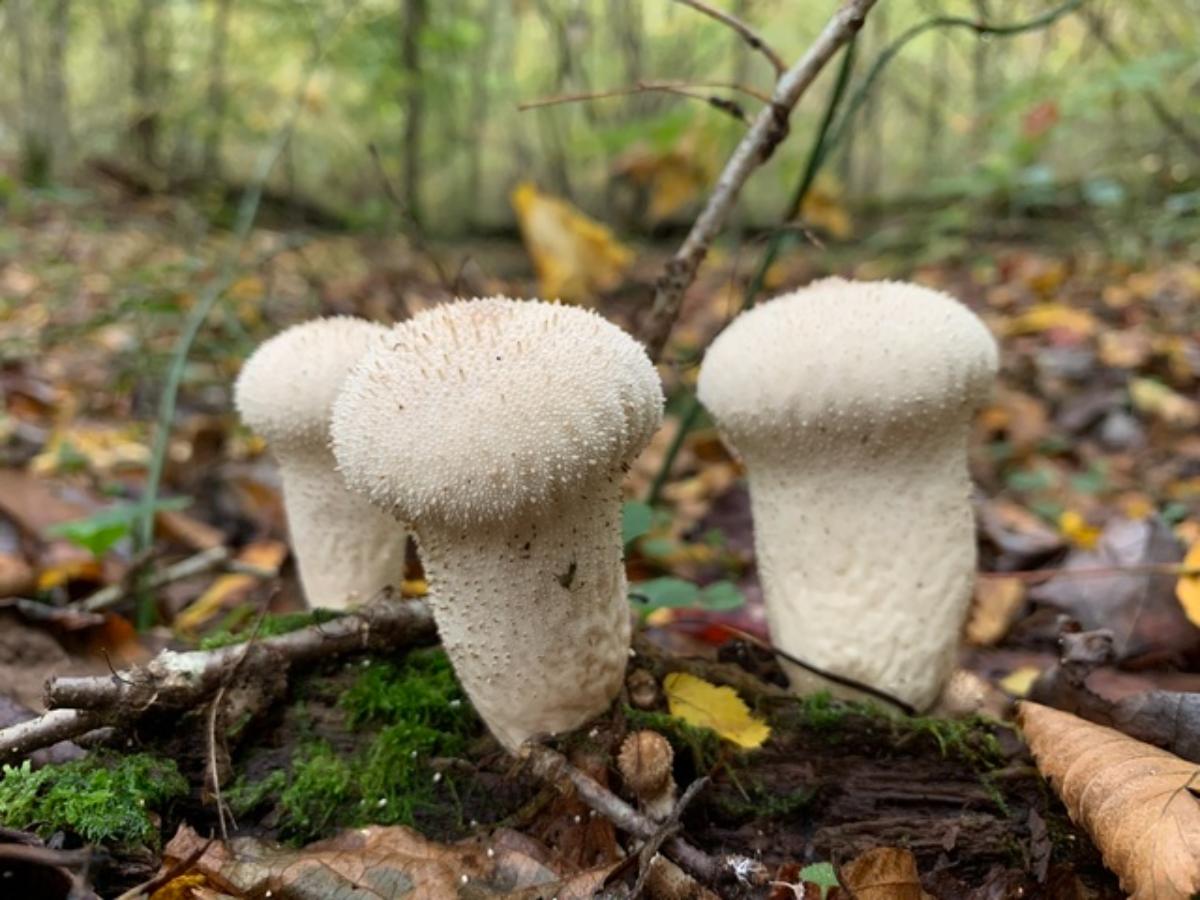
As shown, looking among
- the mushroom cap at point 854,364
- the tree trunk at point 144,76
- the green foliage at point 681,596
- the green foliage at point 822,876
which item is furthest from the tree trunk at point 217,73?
the green foliage at point 822,876

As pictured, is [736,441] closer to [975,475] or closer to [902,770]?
[902,770]

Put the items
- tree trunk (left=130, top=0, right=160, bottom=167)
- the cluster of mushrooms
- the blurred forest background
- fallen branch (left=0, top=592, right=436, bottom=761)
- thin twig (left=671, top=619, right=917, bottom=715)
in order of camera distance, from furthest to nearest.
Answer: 1. tree trunk (left=130, top=0, right=160, bottom=167)
2. the blurred forest background
3. thin twig (left=671, top=619, right=917, bottom=715)
4. fallen branch (left=0, top=592, right=436, bottom=761)
5. the cluster of mushrooms

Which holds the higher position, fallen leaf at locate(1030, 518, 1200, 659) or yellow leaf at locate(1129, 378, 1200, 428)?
fallen leaf at locate(1030, 518, 1200, 659)

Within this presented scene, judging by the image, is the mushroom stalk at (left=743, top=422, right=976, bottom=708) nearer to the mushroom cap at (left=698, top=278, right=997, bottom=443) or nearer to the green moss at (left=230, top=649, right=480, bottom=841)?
the mushroom cap at (left=698, top=278, right=997, bottom=443)

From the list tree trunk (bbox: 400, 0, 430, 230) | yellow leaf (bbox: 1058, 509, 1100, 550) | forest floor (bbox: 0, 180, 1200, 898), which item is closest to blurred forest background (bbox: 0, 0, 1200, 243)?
tree trunk (bbox: 400, 0, 430, 230)

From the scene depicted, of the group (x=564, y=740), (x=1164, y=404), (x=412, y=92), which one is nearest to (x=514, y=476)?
(x=564, y=740)

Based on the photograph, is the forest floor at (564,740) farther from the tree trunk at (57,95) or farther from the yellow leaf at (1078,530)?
the tree trunk at (57,95)
